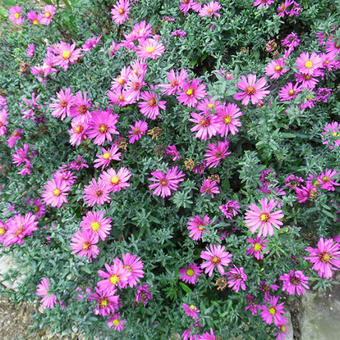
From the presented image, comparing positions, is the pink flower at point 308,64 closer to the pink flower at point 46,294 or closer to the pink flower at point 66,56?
the pink flower at point 66,56

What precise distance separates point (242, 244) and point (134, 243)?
701 mm

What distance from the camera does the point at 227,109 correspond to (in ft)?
6.61

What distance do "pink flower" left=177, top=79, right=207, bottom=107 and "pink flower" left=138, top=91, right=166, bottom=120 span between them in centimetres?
15

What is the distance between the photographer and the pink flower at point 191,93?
6.93ft

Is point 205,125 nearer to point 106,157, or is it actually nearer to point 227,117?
point 227,117

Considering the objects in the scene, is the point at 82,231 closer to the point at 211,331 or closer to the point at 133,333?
the point at 133,333

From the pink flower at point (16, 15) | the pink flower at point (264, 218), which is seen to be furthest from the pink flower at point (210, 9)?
the pink flower at point (16, 15)

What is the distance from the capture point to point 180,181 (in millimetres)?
2328

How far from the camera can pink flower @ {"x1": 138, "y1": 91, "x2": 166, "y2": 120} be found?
220 cm

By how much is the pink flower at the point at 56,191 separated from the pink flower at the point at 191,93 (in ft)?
3.33

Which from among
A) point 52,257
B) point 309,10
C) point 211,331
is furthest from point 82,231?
point 309,10

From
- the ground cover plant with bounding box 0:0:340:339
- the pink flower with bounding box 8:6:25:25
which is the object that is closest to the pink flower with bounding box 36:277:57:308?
the ground cover plant with bounding box 0:0:340:339

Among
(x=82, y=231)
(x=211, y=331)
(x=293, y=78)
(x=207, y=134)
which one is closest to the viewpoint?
(x=211, y=331)

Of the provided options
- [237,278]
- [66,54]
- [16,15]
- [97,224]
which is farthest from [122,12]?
[237,278]
